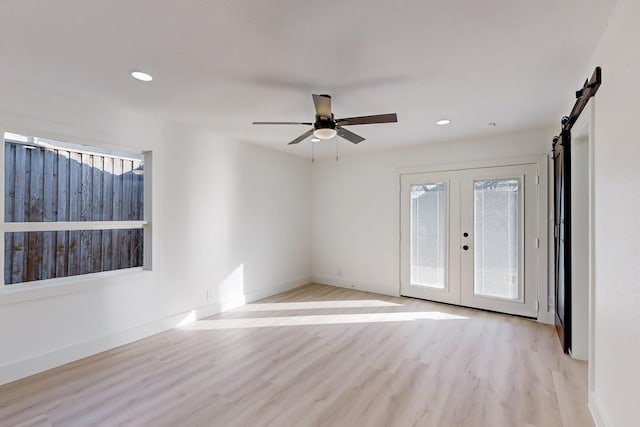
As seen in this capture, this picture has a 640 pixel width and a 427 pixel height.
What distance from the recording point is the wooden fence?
9.13ft

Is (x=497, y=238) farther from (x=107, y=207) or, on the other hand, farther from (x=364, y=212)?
(x=107, y=207)

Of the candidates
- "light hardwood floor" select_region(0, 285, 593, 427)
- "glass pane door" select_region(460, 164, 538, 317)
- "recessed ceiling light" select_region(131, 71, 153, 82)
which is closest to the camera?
"light hardwood floor" select_region(0, 285, 593, 427)

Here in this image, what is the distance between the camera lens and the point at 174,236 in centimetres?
369

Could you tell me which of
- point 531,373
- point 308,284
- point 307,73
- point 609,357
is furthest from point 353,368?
point 308,284

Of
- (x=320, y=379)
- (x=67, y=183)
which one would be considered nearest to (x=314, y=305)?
(x=320, y=379)

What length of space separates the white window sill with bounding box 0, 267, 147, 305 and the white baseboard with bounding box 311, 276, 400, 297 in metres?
3.39

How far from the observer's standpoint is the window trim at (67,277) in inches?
97.3

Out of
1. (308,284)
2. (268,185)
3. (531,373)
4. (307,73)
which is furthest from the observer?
(308,284)

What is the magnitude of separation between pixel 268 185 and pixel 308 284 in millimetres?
2142

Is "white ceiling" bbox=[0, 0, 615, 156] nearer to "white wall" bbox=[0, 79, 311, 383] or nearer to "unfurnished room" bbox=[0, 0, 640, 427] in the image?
"unfurnished room" bbox=[0, 0, 640, 427]

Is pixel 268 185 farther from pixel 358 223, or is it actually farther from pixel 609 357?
pixel 609 357

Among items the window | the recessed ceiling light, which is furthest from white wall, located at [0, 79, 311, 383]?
the recessed ceiling light

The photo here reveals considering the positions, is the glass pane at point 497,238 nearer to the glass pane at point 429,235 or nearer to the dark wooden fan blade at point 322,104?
the glass pane at point 429,235

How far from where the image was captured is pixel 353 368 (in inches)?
106
